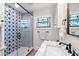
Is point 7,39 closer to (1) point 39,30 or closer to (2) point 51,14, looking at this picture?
(1) point 39,30

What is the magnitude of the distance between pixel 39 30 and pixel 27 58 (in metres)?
2.85

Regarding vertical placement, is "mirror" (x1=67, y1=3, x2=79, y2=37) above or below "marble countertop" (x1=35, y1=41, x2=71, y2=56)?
above

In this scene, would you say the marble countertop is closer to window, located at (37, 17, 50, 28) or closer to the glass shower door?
window, located at (37, 17, 50, 28)

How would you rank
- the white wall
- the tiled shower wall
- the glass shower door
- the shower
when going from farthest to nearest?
the glass shower door < the shower < the white wall < the tiled shower wall

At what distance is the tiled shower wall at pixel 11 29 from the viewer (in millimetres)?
2938

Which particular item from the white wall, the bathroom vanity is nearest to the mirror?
the bathroom vanity

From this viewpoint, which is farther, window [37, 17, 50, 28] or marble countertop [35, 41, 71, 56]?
window [37, 17, 50, 28]

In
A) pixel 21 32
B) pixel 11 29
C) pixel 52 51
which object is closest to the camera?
pixel 52 51

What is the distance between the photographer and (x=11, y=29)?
3.24 meters

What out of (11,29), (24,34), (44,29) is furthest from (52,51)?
(24,34)

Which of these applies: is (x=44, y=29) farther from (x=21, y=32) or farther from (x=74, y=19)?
(x=74, y=19)

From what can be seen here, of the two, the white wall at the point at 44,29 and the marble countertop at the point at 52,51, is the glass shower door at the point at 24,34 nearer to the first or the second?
the white wall at the point at 44,29

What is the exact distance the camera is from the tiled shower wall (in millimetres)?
2938

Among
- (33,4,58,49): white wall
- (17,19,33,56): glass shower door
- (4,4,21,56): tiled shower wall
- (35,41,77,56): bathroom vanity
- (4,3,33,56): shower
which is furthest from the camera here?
(17,19,33,56): glass shower door
